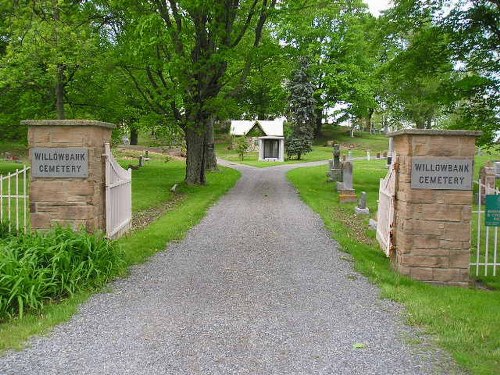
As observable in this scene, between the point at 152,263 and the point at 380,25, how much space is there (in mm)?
14058

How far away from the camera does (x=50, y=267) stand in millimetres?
5980

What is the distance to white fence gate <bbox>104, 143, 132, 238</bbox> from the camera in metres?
8.12

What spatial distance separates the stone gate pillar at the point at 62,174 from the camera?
7512 millimetres

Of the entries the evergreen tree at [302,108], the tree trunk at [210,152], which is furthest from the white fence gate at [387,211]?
the evergreen tree at [302,108]

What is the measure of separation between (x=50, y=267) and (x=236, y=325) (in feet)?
8.33

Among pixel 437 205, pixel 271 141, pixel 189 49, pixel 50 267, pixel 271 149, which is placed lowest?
pixel 50 267

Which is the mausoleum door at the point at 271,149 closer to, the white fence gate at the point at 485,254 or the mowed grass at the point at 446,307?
the white fence gate at the point at 485,254

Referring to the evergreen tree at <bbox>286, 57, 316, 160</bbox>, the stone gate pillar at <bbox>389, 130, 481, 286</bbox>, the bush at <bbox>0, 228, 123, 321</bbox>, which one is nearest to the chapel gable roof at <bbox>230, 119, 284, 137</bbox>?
the evergreen tree at <bbox>286, 57, 316, 160</bbox>

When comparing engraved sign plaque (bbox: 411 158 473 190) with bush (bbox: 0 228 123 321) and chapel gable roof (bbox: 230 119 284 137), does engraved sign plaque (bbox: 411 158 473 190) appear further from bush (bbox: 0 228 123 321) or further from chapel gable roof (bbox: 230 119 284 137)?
chapel gable roof (bbox: 230 119 284 137)

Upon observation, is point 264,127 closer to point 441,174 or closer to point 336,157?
point 336,157

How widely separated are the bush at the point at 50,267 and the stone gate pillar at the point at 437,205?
13.8ft

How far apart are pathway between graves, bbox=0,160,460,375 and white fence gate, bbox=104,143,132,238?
1.19m

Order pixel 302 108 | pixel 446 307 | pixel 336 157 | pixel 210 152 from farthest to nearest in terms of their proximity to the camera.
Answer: pixel 302 108 < pixel 210 152 < pixel 336 157 < pixel 446 307

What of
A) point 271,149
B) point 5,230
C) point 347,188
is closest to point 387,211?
point 5,230
